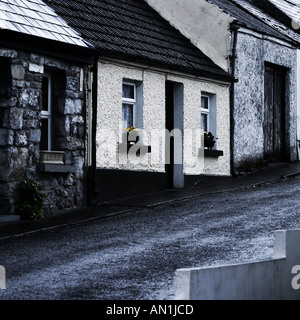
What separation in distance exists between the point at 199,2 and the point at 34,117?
7.79 m

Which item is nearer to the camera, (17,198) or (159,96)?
(17,198)

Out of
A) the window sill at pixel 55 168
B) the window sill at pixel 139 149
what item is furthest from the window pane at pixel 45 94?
the window sill at pixel 139 149

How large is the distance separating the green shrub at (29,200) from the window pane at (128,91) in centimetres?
397

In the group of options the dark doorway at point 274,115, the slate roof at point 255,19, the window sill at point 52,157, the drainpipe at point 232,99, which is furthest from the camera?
the dark doorway at point 274,115

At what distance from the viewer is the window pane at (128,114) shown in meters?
16.4

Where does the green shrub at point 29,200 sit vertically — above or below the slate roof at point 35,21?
below

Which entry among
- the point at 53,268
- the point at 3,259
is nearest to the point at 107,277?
the point at 53,268

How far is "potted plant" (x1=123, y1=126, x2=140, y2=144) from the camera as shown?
16.1 meters

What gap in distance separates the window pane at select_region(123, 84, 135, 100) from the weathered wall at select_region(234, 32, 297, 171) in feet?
13.6

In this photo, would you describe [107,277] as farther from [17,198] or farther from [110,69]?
[110,69]

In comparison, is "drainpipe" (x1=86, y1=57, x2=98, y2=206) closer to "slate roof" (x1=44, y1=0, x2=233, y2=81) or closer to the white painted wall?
"slate roof" (x1=44, y1=0, x2=233, y2=81)

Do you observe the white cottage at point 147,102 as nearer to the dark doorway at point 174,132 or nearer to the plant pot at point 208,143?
the dark doorway at point 174,132

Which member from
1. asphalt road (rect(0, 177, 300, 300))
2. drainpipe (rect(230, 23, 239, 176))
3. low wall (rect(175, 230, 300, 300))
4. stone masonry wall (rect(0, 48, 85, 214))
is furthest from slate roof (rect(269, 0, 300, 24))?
low wall (rect(175, 230, 300, 300))

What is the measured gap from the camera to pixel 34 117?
534 inches
